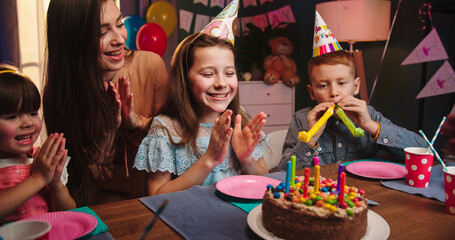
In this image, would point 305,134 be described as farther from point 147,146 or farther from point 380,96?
point 380,96

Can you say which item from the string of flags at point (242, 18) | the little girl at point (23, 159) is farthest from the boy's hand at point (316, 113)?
the string of flags at point (242, 18)

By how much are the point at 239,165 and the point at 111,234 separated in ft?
2.68

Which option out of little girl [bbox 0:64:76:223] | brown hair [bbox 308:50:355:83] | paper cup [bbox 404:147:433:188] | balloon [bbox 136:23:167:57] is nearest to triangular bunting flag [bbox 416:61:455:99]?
brown hair [bbox 308:50:355:83]

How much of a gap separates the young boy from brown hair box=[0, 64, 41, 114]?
40.6 inches

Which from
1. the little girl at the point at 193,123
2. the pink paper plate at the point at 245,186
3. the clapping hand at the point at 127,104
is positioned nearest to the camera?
the pink paper plate at the point at 245,186

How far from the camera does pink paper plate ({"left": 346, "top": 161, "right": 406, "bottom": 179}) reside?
51.9 inches

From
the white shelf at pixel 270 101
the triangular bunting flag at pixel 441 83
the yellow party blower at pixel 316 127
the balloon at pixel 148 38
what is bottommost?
the white shelf at pixel 270 101

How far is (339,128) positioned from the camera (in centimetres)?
181

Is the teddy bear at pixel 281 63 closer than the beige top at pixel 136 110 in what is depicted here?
No

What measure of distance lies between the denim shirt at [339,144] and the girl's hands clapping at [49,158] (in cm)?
94

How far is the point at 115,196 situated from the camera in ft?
5.74

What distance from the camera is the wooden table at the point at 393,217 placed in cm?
84

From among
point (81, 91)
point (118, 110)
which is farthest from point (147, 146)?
point (81, 91)

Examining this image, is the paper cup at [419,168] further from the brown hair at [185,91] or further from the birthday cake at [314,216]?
the brown hair at [185,91]
